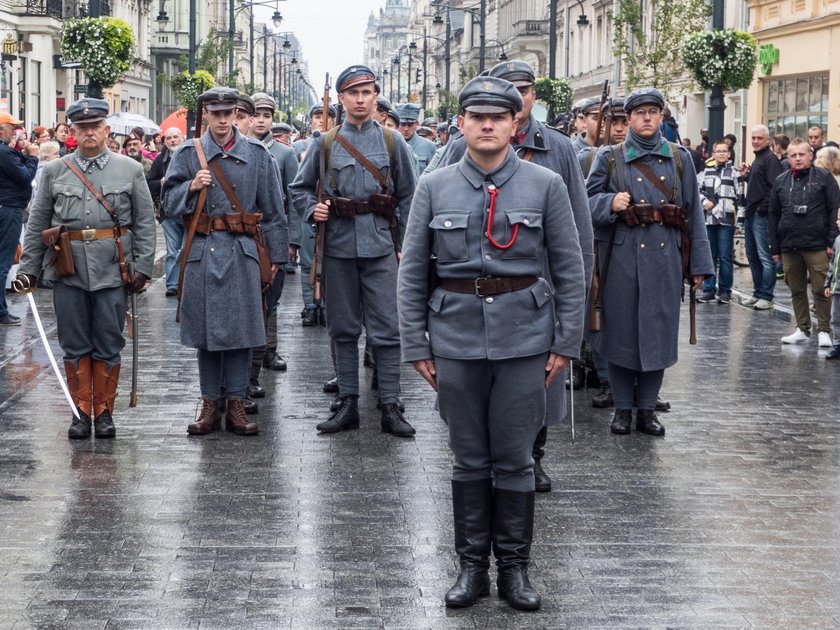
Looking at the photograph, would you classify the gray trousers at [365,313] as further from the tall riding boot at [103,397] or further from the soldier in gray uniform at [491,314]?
the soldier in gray uniform at [491,314]

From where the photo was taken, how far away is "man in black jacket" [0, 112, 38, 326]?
14.6 metres

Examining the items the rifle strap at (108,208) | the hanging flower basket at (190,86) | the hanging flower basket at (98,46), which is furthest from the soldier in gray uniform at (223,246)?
the hanging flower basket at (190,86)

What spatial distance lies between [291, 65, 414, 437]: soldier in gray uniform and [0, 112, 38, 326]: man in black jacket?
6025 millimetres

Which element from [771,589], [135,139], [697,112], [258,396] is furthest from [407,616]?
[697,112]

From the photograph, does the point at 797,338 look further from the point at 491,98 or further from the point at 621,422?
the point at 491,98

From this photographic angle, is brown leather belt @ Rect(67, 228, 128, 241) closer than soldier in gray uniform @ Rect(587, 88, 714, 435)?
Yes

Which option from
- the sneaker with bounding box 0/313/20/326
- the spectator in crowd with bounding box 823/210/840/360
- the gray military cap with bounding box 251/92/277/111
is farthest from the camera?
the sneaker with bounding box 0/313/20/326

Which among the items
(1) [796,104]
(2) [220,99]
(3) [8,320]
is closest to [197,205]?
(2) [220,99]

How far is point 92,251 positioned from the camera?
878cm

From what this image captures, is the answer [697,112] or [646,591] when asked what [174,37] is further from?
[646,591]

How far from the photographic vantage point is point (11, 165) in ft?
48.0

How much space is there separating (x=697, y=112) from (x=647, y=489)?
116ft

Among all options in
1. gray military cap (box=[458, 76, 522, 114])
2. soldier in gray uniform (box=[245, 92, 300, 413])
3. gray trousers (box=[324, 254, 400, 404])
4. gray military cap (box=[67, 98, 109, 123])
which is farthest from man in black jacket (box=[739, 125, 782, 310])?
gray military cap (box=[458, 76, 522, 114])

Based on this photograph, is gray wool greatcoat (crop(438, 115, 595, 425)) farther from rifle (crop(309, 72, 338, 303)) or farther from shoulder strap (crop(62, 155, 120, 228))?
shoulder strap (crop(62, 155, 120, 228))
